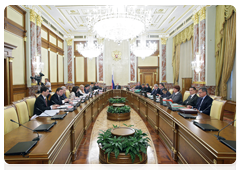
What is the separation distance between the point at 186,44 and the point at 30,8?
8.41m

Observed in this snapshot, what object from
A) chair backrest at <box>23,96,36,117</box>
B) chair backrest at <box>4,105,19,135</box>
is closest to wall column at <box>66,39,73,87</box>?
chair backrest at <box>23,96,36,117</box>

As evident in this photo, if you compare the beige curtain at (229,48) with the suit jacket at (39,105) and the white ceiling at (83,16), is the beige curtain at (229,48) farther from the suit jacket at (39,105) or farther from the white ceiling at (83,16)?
the suit jacket at (39,105)

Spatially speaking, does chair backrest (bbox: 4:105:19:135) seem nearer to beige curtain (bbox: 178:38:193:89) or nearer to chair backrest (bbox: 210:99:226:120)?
chair backrest (bbox: 210:99:226:120)

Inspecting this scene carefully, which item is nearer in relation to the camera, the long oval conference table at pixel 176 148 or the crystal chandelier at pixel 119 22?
the long oval conference table at pixel 176 148

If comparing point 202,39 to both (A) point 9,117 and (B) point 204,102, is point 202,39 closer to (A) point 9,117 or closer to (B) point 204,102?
(B) point 204,102

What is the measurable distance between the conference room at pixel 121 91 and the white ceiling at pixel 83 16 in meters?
0.06

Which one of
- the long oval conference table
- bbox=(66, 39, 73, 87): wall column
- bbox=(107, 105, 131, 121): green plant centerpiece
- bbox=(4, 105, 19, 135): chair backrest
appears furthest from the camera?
bbox=(66, 39, 73, 87): wall column

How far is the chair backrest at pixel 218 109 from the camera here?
2.90m

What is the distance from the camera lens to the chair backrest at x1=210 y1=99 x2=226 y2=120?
2896 mm

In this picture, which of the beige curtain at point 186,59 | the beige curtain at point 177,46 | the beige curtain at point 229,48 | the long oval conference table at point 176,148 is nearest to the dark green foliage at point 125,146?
the long oval conference table at point 176,148

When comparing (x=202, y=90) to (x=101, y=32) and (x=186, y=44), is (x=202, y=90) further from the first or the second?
(x=186, y=44)

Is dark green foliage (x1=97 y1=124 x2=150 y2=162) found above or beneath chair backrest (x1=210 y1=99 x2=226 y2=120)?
beneath

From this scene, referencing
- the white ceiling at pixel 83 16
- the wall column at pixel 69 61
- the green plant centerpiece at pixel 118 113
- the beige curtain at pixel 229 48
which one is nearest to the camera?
the green plant centerpiece at pixel 118 113

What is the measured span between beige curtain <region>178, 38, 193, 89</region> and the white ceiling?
4.74ft
